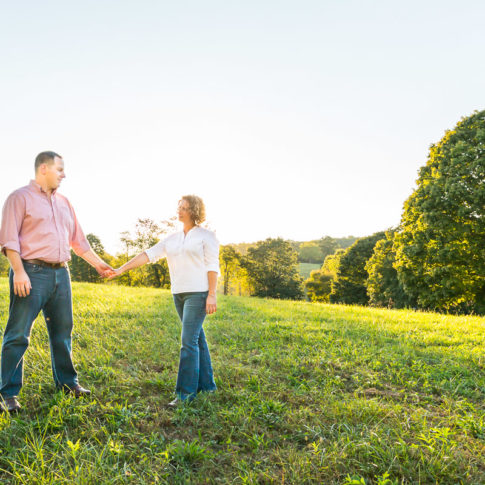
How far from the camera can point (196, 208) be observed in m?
4.52

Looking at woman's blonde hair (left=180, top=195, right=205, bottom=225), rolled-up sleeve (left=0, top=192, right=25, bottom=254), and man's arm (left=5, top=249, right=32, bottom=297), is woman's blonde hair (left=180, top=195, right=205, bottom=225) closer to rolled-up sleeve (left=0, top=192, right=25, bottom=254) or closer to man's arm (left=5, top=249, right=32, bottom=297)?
rolled-up sleeve (left=0, top=192, right=25, bottom=254)

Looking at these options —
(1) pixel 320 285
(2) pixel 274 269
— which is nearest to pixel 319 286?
(1) pixel 320 285

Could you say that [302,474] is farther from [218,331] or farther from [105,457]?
[218,331]

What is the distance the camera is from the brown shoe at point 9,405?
372 cm

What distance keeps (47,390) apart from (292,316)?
704 centimetres

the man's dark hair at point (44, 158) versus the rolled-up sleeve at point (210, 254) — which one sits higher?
the man's dark hair at point (44, 158)

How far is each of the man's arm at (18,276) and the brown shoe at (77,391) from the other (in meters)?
1.33

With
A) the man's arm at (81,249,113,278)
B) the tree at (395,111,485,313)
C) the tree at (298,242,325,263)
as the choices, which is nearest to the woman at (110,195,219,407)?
the man's arm at (81,249,113,278)

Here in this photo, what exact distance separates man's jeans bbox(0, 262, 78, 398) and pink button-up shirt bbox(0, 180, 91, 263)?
0.18 m

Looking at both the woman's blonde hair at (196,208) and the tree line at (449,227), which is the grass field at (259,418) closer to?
the woman's blonde hair at (196,208)

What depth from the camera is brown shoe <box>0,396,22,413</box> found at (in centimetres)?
372

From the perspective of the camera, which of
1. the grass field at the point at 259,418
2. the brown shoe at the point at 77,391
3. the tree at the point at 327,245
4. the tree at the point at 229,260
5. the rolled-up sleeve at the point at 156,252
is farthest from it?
the tree at the point at 327,245

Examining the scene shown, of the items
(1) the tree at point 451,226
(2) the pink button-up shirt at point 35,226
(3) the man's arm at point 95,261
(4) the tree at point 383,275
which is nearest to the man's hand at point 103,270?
(3) the man's arm at point 95,261

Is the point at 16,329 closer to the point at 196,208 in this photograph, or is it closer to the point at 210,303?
the point at 210,303
